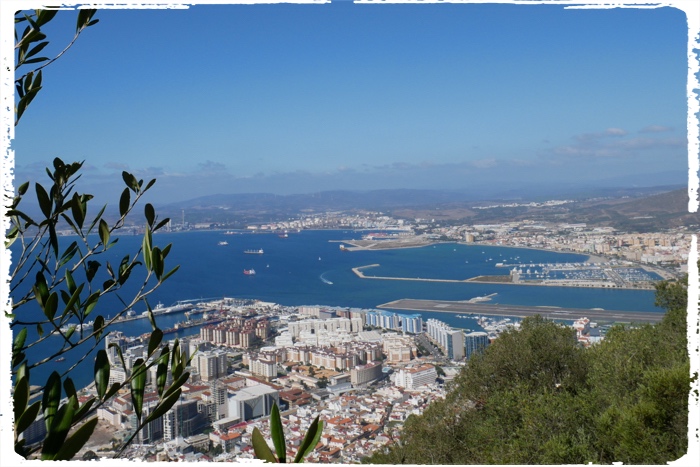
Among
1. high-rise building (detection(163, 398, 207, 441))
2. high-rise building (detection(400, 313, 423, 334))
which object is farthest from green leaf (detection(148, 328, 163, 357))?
high-rise building (detection(400, 313, 423, 334))

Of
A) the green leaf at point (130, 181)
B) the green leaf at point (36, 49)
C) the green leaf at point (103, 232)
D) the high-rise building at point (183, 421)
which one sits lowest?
the high-rise building at point (183, 421)

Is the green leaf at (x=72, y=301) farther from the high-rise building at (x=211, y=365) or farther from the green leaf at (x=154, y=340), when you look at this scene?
the high-rise building at (x=211, y=365)

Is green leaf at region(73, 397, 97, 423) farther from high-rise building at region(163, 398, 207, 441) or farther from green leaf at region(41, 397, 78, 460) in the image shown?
high-rise building at region(163, 398, 207, 441)

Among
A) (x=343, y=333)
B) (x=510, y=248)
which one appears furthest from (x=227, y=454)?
(x=510, y=248)

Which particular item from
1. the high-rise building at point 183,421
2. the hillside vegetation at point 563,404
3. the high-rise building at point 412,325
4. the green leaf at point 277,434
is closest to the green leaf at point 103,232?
the green leaf at point 277,434

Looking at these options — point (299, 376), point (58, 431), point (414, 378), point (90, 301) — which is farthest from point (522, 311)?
point (58, 431)

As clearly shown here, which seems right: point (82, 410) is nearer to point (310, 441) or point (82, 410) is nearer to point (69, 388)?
point (69, 388)

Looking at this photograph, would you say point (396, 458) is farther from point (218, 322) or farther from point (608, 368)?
point (218, 322)
